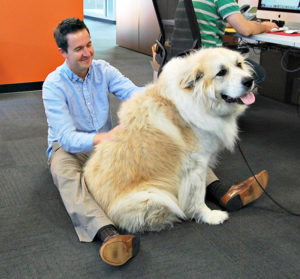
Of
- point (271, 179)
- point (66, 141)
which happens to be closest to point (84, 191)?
point (66, 141)

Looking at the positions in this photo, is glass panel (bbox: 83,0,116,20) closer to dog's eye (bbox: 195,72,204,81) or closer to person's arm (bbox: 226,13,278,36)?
person's arm (bbox: 226,13,278,36)

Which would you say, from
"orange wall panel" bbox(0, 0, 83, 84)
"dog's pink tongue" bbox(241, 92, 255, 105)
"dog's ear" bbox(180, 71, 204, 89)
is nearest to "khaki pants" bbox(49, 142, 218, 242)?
"dog's ear" bbox(180, 71, 204, 89)

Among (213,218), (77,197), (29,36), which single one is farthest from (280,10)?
(29,36)

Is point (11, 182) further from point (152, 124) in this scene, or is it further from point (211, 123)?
point (211, 123)

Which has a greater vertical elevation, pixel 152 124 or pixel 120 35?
pixel 152 124

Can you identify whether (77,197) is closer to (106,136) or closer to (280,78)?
(106,136)

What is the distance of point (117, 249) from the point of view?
1432mm

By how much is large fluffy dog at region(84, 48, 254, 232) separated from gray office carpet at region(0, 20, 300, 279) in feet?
0.64

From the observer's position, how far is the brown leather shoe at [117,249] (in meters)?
1.42

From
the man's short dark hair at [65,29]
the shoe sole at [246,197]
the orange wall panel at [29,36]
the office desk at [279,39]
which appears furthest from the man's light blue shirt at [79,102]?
the orange wall panel at [29,36]

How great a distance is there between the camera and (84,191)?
1.69 m

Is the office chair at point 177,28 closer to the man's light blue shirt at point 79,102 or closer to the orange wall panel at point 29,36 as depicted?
the man's light blue shirt at point 79,102

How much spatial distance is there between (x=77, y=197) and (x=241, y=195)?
87 centimetres

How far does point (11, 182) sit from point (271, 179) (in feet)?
5.44
